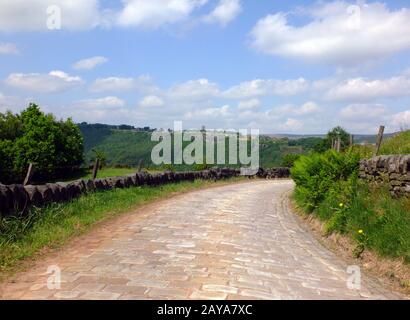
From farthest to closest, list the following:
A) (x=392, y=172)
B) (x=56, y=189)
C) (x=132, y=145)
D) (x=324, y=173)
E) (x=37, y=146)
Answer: (x=132, y=145)
(x=37, y=146)
(x=324, y=173)
(x=56, y=189)
(x=392, y=172)

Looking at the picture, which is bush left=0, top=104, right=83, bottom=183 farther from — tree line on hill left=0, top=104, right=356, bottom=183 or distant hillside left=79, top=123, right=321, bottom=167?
distant hillside left=79, top=123, right=321, bottom=167

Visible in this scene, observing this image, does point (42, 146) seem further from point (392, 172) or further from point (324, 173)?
point (392, 172)

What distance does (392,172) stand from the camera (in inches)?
394

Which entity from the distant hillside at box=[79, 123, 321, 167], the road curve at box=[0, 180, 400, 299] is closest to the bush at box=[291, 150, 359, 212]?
the road curve at box=[0, 180, 400, 299]

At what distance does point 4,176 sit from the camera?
2115 inches

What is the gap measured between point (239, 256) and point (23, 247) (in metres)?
3.78

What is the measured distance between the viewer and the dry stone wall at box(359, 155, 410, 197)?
9.24 metres

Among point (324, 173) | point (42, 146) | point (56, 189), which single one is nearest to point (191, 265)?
point (56, 189)

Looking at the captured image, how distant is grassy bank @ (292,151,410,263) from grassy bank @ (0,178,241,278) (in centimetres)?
585

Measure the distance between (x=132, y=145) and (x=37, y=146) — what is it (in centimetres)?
8152

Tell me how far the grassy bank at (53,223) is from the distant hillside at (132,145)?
7217 centimetres

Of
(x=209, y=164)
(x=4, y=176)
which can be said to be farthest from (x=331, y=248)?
(x=4, y=176)

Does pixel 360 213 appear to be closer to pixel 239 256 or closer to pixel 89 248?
pixel 239 256
